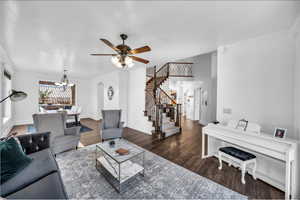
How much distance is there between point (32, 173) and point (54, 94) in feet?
25.6

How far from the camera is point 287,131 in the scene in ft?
6.74

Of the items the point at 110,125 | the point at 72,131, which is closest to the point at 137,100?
the point at 110,125

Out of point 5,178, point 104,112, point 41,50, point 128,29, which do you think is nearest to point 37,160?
point 5,178

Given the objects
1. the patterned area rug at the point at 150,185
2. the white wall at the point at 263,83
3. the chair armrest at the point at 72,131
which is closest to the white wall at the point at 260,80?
the white wall at the point at 263,83

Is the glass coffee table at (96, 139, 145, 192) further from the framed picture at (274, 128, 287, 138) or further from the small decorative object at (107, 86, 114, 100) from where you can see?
the small decorative object at (107, 86, 114, 100)

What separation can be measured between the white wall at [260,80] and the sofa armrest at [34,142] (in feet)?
12.4

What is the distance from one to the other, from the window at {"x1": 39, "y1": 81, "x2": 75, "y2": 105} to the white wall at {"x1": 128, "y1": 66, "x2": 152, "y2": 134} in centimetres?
458

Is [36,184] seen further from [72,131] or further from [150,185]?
[72,131]

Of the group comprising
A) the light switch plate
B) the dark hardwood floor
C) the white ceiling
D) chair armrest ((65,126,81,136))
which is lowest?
the dark hardwood floor

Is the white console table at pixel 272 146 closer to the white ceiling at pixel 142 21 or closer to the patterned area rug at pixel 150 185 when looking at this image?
the patterned area rug at pixel 150 185

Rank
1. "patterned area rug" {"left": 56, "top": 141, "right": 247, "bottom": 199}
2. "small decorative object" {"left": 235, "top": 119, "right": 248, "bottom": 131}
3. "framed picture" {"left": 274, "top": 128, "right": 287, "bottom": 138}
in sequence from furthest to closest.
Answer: "small decorative object" {"left": 235, "top": 119, "right": 248, "bottom": 131}
"framed picture" {"left": 274, "top": 128, "right": 287, "bottom": 138}
"patterned area rug" {"left": 56, "top": 141, "right": 247, "bottom": 199}

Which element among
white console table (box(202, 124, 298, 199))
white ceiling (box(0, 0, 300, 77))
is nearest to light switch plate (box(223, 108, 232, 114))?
white console table (box(202, 124, 298, 199))

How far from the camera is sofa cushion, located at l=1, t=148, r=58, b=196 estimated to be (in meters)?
1.30

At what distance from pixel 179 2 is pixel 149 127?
13.0 feet
